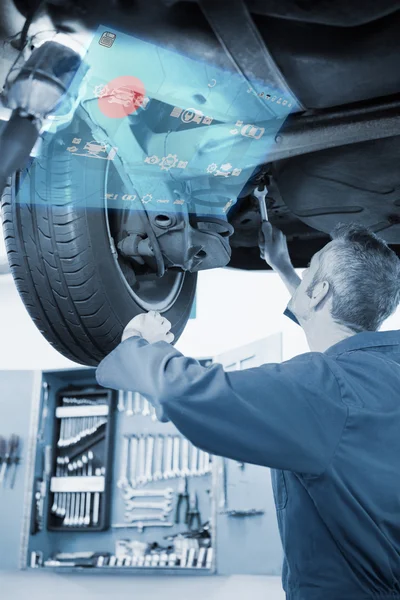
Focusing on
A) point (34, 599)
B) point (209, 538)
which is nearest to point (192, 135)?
point (34, 599)

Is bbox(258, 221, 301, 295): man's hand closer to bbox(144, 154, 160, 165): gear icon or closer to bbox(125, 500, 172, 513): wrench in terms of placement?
→ bbox(144, 154, 160, 165): gear icon

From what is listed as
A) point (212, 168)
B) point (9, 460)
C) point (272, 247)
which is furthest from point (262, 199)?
point (9, 460)

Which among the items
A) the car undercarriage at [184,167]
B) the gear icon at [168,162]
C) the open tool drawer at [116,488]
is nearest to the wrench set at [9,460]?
the open tool drawer at [116,488]

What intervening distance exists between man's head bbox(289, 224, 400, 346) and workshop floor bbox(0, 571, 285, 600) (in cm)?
253

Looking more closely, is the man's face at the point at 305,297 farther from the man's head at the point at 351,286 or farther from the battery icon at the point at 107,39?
the battery icon at the point at 107,39

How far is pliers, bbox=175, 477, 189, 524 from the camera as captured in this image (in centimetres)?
440

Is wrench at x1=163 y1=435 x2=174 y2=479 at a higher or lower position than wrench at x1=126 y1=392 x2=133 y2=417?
lower

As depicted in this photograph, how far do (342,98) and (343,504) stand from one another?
2.37 feet

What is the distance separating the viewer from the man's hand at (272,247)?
1.75m

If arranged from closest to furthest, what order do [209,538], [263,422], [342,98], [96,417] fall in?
[263,422] < [342,98] < [209,538] < [96,417]

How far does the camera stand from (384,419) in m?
0.91

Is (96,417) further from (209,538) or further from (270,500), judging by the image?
(270,500)

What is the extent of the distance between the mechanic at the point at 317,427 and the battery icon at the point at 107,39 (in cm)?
Result: 46
